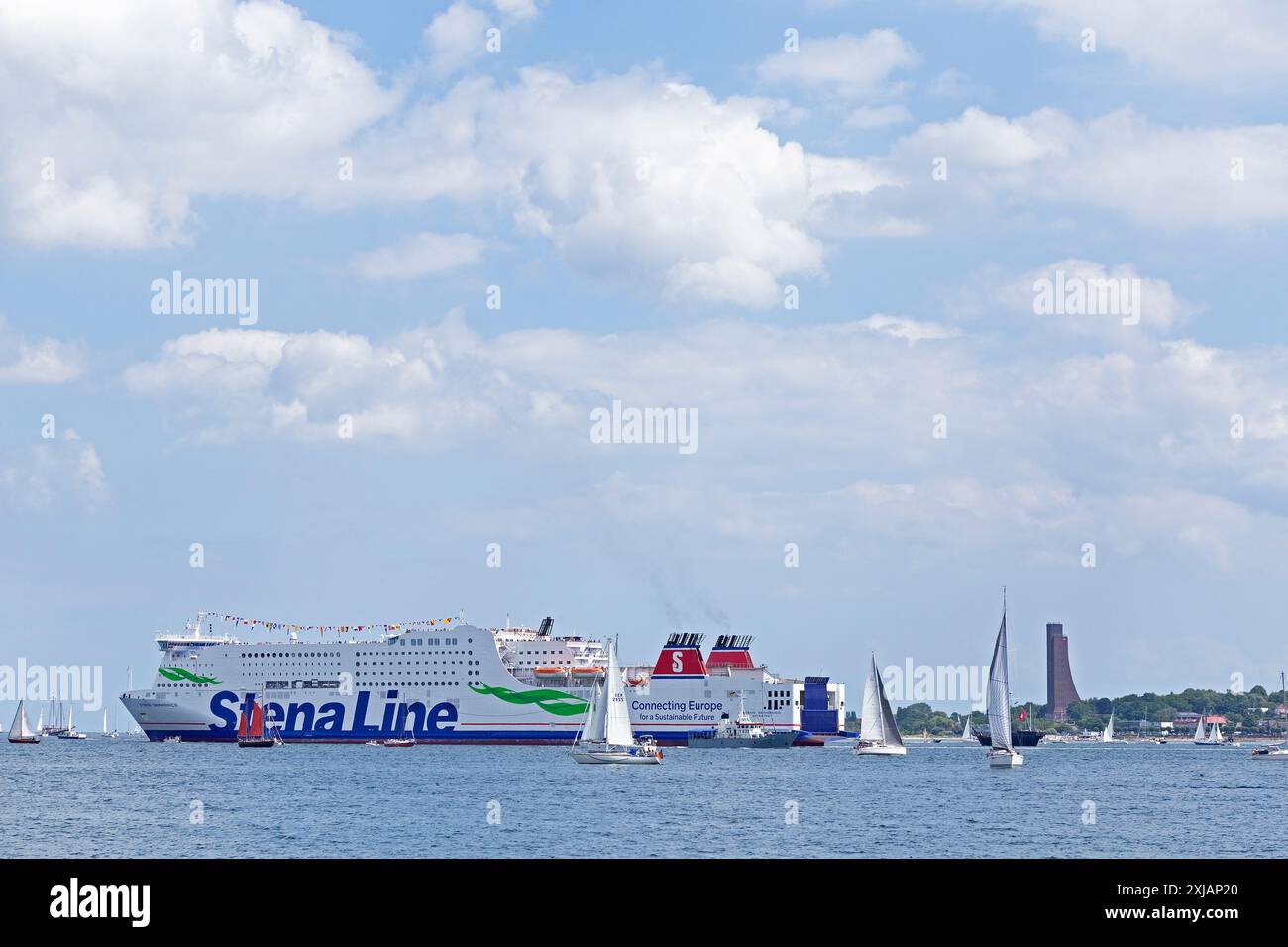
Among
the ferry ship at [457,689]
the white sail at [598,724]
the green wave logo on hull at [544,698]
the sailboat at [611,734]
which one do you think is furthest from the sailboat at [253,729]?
the white sail at [598,724]

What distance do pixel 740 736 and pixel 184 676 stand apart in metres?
45.2

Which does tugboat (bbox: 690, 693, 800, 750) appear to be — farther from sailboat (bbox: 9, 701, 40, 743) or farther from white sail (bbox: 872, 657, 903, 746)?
sailboat (bbox: 9, 701, 40, 743)

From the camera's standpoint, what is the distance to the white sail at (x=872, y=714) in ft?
327

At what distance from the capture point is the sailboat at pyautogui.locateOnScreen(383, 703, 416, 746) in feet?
370

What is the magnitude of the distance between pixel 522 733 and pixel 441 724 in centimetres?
640

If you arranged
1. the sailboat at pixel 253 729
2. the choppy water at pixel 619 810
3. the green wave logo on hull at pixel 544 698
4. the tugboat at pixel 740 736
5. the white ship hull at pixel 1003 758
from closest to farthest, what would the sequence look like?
1. the choppy water at pixel 619 810
2. the white ship hull at pixel 1003 758
3. the tugboat at pixel 740 736
4. the sailboat at pixel 253 729
5. the green wave logo on hull at pixel 544 698

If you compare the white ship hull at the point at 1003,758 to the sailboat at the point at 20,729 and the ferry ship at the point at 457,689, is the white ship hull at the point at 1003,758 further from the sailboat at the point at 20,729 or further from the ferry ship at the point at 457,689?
the sailboat at the point at 20,729

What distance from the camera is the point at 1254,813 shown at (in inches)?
2279

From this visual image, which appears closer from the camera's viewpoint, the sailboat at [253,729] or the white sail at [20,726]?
the sailboat at [253,729]

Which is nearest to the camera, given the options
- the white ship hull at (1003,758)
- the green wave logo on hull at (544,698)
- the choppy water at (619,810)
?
the choppy water at (619,810)

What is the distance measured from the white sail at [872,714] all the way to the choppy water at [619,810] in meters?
9.60

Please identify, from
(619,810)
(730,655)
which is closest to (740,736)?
(730,655)

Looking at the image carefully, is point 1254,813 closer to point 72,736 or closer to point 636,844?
point 636,844
